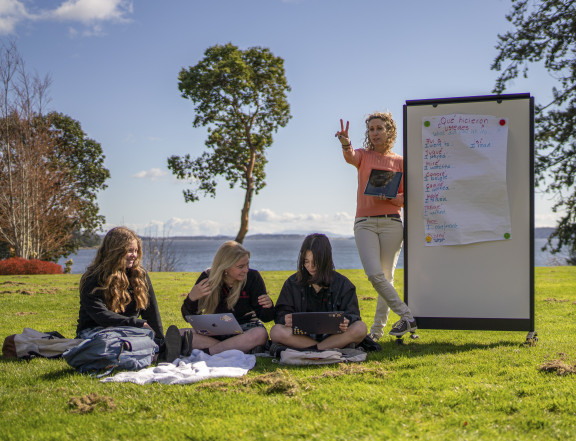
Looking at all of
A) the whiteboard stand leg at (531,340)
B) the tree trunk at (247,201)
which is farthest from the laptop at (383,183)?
the tree trunk at (247,201)

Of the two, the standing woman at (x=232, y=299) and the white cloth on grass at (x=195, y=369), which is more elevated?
the standing woman at (x=232, y=299)

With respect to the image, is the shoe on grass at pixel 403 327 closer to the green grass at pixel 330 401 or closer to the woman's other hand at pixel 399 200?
the green grass at pixel 330 401

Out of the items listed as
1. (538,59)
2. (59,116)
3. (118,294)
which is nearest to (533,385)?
(118,294)

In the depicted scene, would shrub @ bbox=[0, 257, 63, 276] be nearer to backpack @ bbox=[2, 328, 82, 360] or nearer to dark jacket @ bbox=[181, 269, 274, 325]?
backpack @ bbox=[2, 328, 82, 360]

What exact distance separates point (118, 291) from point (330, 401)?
2.23 meters

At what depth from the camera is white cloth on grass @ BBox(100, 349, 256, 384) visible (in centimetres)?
403

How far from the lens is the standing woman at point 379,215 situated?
5.37 metres

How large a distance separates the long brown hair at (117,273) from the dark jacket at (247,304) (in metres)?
0.46

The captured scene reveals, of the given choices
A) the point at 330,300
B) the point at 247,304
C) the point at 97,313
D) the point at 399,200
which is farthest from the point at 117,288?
the point at 399,200

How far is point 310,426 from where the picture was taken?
3006mm

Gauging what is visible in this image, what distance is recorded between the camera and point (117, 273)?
4.82 m

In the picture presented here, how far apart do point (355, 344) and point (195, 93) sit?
830 inches

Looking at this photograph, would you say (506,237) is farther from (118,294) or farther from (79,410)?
(79,410)

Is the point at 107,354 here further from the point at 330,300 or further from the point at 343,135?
the point at 343,135
